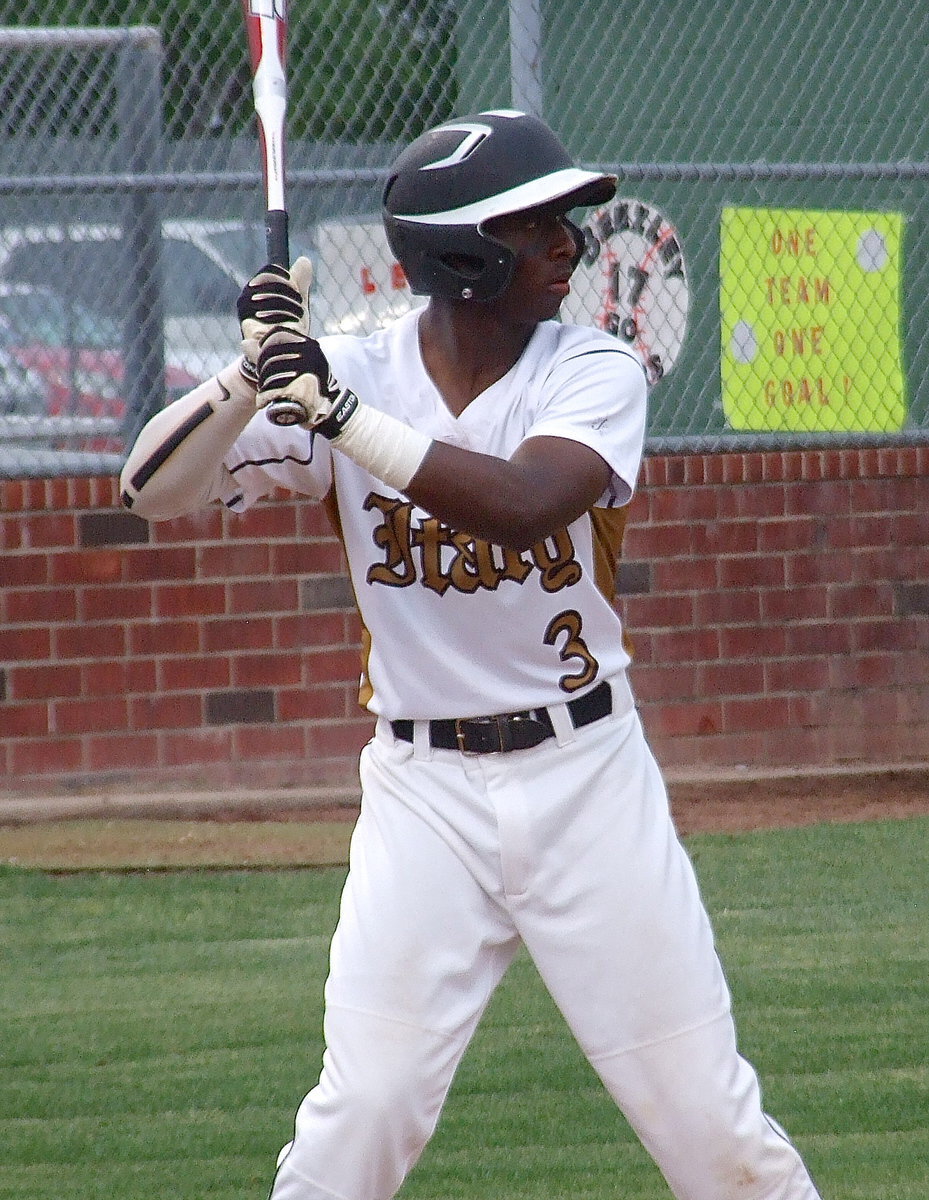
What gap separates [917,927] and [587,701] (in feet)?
11.3

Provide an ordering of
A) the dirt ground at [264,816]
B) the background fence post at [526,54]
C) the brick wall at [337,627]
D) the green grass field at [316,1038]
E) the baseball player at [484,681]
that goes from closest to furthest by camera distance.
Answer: the baseball player at [484,681] → the green grass field at [316,1038] → the dirt ground at [264,816] → the brick wall at [337,627] → the background fence post at [526,54]

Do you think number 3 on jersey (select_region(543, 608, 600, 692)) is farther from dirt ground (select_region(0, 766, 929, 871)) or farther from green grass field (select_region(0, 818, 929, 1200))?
dirt ground (select_region(0, 766, 929, 871))

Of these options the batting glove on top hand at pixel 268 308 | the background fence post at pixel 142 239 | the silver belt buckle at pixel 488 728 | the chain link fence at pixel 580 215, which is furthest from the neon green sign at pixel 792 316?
the batting glove on top hand at pixel 268 308

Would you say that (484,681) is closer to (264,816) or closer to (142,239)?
(264,816)

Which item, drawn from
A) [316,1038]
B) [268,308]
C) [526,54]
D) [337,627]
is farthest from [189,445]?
[526,54]

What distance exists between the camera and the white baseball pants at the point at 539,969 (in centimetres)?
297

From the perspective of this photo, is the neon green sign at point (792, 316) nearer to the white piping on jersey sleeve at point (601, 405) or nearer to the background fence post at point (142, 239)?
the background fence post at point (142, 239)

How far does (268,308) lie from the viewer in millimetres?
2855

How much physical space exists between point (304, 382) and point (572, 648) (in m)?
0.67

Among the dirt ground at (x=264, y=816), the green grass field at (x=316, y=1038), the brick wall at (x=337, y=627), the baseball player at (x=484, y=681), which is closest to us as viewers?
the baseball player at (x=484, y=681)

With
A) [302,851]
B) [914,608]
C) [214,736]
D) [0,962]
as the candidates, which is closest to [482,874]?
[0,962]

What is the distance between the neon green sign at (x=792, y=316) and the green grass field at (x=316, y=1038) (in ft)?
7.34

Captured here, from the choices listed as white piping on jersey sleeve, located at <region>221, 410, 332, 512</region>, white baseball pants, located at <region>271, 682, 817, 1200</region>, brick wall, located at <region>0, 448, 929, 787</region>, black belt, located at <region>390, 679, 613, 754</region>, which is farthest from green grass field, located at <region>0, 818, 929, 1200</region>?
white piping on jersey sleeve, located at <region>221, 410, 332, 512</region>

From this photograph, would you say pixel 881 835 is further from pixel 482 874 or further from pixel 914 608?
pixel 482 874
